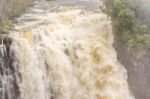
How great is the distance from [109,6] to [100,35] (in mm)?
1310

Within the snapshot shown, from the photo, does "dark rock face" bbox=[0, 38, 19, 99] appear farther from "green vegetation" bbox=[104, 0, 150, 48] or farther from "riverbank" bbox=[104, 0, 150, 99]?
"green vegetation" bbox=[104, 0, 150, 48]

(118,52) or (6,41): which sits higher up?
(6,41)

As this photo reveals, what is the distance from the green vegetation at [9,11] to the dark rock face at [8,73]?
1.17 m

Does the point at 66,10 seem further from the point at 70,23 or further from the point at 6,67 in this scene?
the point at 6,67

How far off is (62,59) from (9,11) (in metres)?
3.08

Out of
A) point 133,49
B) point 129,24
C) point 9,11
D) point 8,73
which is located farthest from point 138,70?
point 9,11

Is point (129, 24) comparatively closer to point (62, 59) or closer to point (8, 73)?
point (62, 59)

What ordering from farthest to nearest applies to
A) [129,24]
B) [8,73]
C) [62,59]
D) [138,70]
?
[129,24], [138,70], [62,59], [8,73]

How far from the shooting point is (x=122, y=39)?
1559cm

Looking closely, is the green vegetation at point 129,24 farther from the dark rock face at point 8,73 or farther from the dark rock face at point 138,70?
the dark rock face at point 8,73

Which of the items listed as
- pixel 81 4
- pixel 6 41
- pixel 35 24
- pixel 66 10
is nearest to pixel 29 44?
pixel 6 41

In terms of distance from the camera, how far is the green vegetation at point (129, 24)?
15438 mm

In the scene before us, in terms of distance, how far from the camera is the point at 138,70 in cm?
1516

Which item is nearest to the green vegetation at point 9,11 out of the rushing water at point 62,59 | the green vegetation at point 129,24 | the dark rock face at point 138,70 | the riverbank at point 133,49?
the rushing water at point 62,59
